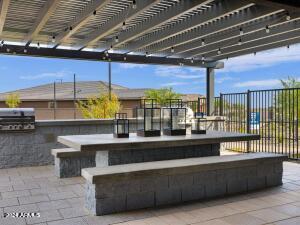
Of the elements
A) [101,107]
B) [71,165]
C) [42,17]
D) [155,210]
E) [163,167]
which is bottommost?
[155,210]

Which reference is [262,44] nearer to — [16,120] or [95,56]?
[95,56]

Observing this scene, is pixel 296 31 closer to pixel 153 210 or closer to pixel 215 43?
pixel 215 43

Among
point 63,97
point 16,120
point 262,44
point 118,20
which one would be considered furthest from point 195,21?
point 63,97

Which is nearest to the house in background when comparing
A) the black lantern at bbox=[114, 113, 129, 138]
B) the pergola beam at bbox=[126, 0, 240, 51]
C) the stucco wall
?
the stucco wall

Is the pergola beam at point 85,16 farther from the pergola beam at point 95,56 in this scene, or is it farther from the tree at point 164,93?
the tree at point 164,93

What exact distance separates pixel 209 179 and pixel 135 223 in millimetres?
1285

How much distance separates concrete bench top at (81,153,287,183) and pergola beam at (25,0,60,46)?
2.30 metres

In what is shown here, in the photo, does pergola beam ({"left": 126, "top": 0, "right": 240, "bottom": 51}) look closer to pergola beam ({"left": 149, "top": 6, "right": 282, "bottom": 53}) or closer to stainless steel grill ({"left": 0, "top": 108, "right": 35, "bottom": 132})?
pergola beam ({"left": 149, "top": 6, "right": 282, "bottom": 53})

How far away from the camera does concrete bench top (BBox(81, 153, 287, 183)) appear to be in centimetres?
330

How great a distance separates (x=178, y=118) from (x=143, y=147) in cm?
105

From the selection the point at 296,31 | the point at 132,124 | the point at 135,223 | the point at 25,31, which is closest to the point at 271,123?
the point at 296,31

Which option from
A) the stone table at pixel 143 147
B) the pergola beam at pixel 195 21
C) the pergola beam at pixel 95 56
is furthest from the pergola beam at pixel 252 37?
the stone table at pixel 143 147

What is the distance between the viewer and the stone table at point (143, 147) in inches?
145

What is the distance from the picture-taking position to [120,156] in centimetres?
405
